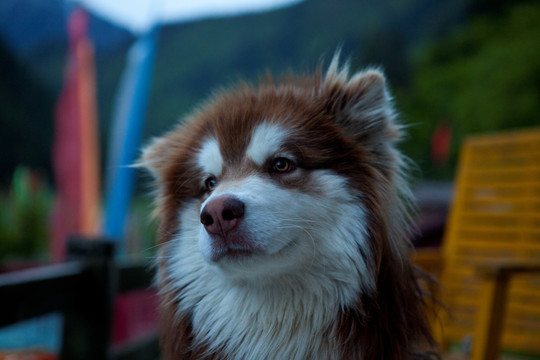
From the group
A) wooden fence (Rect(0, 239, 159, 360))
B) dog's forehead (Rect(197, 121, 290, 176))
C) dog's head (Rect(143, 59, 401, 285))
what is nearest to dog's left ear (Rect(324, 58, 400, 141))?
dog's head (Rect(143, 59, 401, 285))

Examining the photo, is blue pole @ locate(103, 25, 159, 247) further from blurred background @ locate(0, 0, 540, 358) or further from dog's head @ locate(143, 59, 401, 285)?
dog's head @ locate(143, 59, 401, 285)

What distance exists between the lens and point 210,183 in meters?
1.61

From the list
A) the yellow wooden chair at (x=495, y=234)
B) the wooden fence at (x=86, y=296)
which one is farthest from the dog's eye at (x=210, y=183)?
the yellow wooden chair at (x=495, y=234)

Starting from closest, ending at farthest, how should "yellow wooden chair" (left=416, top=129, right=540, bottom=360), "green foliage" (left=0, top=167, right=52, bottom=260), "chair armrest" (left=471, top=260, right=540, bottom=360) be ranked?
"chair armrest" (left=471, top=260, right=540, bottom=360), "yellow wooden chair" (left=416, top=129, right=540, bottom=360), "green foliage" (left=0, top=167, right=52, bottom=260)

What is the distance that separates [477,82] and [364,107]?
3.22 m

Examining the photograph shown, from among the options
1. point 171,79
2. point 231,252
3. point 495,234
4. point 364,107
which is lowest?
point 495,234

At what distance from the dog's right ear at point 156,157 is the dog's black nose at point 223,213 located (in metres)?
0.50

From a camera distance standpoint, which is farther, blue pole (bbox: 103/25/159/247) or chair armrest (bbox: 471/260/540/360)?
blue pole (bbox: 103/25/159/247)

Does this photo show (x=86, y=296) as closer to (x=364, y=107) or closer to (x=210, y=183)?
(x=210, y=183)

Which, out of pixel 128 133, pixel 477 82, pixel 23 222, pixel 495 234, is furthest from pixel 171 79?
pixel 495 234

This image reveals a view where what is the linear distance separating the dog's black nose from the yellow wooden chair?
1.30 m

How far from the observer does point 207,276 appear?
1553mm

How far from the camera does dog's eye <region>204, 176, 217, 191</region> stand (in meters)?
1.59

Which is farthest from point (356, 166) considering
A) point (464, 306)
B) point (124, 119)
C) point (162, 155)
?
point (124, 119)
